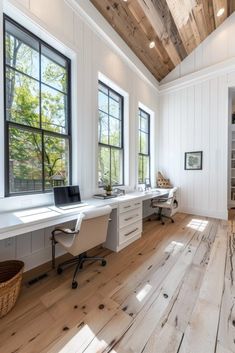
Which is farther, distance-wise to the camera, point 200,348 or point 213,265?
point 213,265

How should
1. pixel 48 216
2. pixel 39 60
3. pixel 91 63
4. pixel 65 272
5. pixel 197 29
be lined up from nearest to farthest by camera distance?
pixel 48 216, pixel 65 272, pixel 39 60, pixel 91 63, pixel 197 29

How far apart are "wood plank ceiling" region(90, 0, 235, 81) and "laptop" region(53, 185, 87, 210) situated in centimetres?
304

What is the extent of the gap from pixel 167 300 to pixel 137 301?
288 mm

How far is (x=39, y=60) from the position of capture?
2436mm

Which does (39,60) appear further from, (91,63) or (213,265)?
(213,265)

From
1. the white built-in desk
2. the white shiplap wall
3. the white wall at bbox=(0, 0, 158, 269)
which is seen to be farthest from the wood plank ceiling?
the white built-in desk

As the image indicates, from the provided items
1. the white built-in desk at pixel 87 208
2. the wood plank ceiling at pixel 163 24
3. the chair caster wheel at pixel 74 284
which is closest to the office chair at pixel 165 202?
the white built-in desk at pixel 87 208

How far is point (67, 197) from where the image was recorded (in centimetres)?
250

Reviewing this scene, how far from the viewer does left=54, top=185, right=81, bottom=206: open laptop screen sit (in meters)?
2.40

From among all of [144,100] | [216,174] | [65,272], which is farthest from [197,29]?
[65,272]

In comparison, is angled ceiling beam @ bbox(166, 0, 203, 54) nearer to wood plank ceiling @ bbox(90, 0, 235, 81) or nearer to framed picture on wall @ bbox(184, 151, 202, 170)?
wood plank ceiling @ bbox(90, 0, 235, 81)

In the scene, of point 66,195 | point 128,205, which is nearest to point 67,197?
point 66,195

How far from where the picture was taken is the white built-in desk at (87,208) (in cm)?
158

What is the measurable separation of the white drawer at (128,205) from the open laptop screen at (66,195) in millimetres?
669
